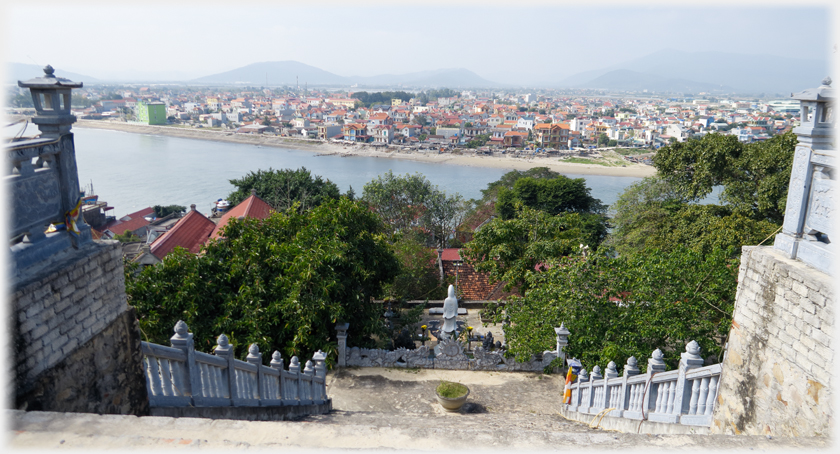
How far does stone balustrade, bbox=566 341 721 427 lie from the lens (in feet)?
16.3

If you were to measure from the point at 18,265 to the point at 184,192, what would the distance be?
42683 millimetres

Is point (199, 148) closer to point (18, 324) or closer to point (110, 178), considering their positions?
point (110, 178)

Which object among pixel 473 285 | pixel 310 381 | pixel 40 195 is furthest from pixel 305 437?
pixel 473 285

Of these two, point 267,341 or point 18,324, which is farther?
point 267,341

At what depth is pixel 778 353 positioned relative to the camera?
165 inches

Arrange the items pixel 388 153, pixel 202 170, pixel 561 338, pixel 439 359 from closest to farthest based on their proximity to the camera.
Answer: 1. pixel 561 338
2. pixel 439 359
3. pixel 202 170
4. pixel 388 153

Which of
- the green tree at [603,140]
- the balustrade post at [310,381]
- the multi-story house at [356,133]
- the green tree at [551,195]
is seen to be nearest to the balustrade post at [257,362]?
the balustrade post at [310,381]

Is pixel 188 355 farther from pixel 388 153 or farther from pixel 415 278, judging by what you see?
pixel 388 153

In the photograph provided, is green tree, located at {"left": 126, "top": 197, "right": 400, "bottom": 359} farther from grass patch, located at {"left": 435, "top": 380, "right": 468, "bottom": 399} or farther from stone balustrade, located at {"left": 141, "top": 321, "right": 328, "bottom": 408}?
stone balustrade, located at {"left": 141, "top": 321, "right": 328, "bottom": 408}

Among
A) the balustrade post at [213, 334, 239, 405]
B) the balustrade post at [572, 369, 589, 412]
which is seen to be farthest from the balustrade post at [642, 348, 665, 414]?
the balustrade post at [213, 334, 239, 405]

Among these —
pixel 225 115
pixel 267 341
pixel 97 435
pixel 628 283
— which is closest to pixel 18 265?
pixel 97 435

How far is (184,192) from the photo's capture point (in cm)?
4272

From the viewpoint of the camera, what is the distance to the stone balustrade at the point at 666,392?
16.3 ft

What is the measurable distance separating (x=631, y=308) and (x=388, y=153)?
60.4m
